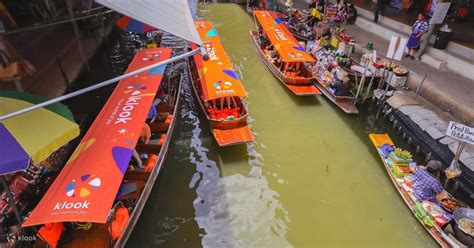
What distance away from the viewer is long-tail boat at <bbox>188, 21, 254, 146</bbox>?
35.4 ft

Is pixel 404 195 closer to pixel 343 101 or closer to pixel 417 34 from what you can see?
pixel 343 101

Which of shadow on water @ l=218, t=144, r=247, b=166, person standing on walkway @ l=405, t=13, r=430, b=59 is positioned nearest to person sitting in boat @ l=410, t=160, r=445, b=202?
shadow on water @ l=218, t=144, r=247, b=166

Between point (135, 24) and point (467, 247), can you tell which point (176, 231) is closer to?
point (467, 247)

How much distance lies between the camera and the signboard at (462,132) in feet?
26.5

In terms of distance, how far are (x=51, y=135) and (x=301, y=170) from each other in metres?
7.69

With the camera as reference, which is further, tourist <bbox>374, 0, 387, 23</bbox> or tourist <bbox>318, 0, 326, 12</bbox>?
tourist <bbox>318, 0, 326, 12</bbox>

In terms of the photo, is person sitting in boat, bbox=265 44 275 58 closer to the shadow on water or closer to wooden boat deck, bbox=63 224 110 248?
the shadow on water

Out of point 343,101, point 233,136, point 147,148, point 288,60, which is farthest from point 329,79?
point 147,148

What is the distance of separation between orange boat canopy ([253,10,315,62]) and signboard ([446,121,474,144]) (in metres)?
7.19

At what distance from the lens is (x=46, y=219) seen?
5867mm

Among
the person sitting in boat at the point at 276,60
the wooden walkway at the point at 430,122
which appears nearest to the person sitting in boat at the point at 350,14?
the person sitting in boat at the point at 276,60

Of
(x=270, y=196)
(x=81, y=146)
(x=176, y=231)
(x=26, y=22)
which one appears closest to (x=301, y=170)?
(x=270, y=196)

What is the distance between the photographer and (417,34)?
14492 millimetres

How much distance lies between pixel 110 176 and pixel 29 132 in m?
1.94
